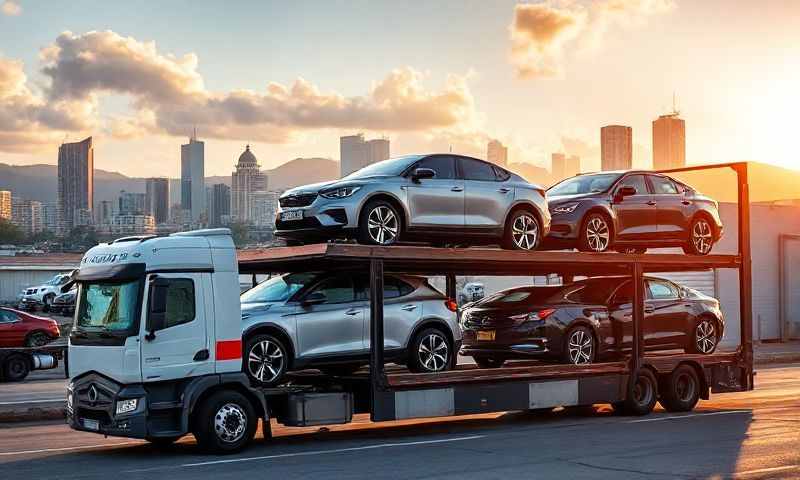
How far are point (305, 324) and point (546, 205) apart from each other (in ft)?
14.9

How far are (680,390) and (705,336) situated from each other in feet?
4.14

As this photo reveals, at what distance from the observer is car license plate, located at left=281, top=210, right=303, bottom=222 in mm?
13819

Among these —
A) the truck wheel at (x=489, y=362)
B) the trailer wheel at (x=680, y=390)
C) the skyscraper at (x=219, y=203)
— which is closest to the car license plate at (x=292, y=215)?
the truck wheel at (x=489, y=362)

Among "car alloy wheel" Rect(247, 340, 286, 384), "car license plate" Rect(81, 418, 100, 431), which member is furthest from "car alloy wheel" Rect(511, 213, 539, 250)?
"car license plate" Rect(81, 418, 100, 431)

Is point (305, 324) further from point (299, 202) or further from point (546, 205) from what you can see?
point (546, 205)

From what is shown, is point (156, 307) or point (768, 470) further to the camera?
point (156, 307)

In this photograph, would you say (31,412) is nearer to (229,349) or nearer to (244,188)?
(229,349)

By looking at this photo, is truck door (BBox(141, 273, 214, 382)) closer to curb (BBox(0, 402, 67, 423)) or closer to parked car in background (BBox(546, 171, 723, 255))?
curb (BBox(0, 402, 67, 423))

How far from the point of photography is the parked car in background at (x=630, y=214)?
1705 centimetres

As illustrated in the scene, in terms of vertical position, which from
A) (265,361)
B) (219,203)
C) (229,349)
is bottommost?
(265,361)

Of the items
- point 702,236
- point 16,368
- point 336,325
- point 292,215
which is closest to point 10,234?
point 16,368

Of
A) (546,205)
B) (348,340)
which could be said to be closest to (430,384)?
(348,340)

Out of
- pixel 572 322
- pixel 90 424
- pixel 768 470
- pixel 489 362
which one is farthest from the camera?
pixel 489 362

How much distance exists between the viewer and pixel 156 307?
12.2 meters
